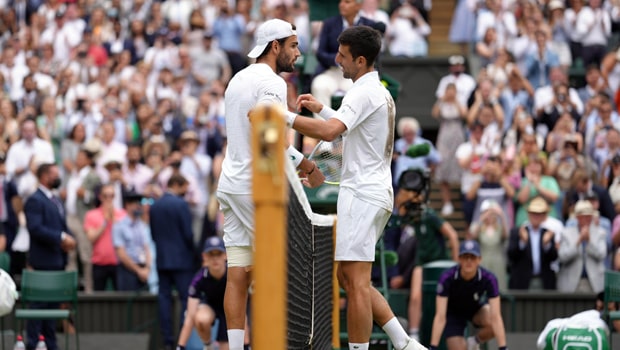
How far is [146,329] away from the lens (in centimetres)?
1825

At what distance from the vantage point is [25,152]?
2033 cm

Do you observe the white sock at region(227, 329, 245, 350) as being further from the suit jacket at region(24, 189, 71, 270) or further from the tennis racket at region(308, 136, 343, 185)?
the suit jacket at region(24, 189, 71, 270)

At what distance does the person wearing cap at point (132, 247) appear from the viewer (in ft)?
61.1

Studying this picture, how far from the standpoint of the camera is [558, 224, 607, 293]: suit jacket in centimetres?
1775

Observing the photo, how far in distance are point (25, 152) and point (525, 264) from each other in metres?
7.30

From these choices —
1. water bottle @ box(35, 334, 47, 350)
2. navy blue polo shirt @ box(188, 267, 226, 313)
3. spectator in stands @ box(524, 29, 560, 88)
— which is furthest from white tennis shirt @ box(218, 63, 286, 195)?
spectator in stands @ box(524, 29, 560, 88)

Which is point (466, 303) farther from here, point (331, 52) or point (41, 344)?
point (41, 344)

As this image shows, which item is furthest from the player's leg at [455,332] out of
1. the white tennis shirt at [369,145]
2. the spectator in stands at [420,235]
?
the white tennis shirt at [369,145]

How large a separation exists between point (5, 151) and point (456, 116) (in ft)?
22.6

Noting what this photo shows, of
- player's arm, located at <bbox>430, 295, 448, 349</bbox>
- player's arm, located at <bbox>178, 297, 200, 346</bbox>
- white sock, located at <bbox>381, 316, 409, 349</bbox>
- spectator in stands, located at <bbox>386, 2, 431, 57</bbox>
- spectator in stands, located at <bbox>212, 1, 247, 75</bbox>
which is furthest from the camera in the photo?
spectator in stands, located at <bbox>386, 2, 431, 57</bbox>

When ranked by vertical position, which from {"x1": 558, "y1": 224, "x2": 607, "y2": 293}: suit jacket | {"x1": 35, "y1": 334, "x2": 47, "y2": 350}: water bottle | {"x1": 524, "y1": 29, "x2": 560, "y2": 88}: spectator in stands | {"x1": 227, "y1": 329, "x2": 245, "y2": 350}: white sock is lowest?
{"x1": 35, "y1": 334, "x2": 47, "y2": 350}: water bottle

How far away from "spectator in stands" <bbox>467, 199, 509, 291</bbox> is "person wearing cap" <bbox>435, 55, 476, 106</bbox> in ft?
14.4

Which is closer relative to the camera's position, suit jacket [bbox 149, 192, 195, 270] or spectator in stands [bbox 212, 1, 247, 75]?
suit jacket [bbox 149, 192, 195, 270]

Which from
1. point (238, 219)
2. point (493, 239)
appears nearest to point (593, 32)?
point (493, 239)
